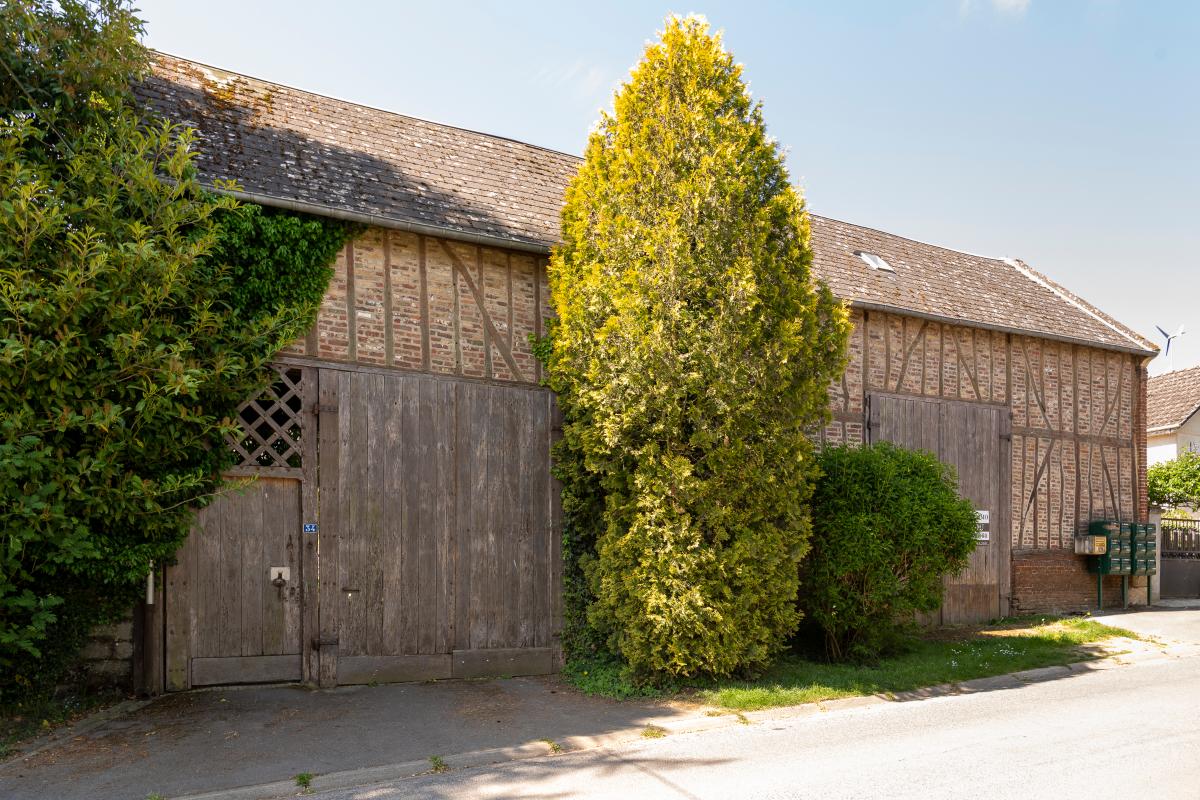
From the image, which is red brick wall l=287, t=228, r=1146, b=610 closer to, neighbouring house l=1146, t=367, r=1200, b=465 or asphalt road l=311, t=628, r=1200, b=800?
asphalt road l=311, t=628, r=1200, b=800

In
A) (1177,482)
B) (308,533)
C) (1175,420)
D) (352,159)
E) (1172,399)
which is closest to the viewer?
(308,533)

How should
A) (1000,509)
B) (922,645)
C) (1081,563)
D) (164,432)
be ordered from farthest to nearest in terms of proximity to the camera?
(1081,563) → (1000,509) → (922,645) → (164,432)

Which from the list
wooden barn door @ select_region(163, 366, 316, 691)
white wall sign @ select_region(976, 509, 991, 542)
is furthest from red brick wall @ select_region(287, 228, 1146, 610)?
wooden barn door @ select_region(163, 366, 316, 691)

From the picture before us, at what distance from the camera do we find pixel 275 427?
27.9 feet

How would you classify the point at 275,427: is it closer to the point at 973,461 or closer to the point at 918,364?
the point at 918,364

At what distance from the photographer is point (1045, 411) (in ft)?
47.1

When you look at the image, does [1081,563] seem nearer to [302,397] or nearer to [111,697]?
[302,397]

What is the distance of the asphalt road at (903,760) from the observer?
219 inches

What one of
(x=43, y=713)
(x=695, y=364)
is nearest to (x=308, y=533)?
(x=43, y=713)

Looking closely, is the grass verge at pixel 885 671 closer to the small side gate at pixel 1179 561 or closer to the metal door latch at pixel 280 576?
the metal door latch at pixel 280 576

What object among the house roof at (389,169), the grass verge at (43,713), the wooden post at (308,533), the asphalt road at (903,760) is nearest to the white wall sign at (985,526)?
the house roof at (389,169)

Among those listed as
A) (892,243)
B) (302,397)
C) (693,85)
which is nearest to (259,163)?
(302,397)

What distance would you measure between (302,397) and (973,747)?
6253 millimetres

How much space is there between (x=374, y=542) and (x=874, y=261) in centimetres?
901
